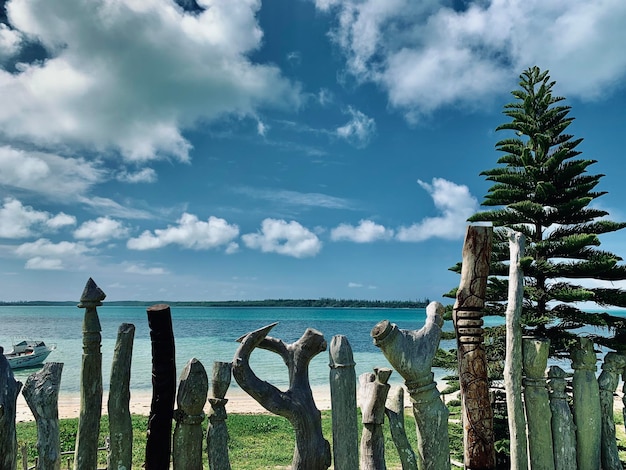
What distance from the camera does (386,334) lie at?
3881mm

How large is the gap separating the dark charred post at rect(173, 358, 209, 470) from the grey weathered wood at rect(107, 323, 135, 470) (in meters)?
0.48

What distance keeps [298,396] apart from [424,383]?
104cm

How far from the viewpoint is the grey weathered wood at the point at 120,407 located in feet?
13.3

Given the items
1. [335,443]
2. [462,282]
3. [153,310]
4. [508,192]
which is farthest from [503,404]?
[153,310]

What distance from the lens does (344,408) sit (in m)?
3.92

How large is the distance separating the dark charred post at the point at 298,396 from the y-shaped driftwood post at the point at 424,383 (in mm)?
607

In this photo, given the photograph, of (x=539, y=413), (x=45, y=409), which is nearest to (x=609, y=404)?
(x=539, y=413)

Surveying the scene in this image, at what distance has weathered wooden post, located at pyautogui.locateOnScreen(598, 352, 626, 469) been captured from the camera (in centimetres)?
470

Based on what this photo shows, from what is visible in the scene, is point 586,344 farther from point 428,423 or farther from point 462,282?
point 428,423

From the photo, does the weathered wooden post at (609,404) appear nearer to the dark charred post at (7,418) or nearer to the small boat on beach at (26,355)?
the dark charred post at (7,418)

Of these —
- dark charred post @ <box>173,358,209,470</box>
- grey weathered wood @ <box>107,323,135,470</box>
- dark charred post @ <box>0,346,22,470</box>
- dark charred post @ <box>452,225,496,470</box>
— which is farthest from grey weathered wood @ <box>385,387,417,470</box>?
dark charred post @ <box>0,346,22,470</box>

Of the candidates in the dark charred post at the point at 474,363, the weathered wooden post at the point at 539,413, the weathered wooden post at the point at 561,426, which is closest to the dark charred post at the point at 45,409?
the dark charred post at the point at 474,363

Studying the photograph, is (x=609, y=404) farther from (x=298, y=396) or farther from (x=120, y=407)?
(x=120, y=407)

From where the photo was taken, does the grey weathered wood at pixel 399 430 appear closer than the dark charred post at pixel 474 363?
Yes
